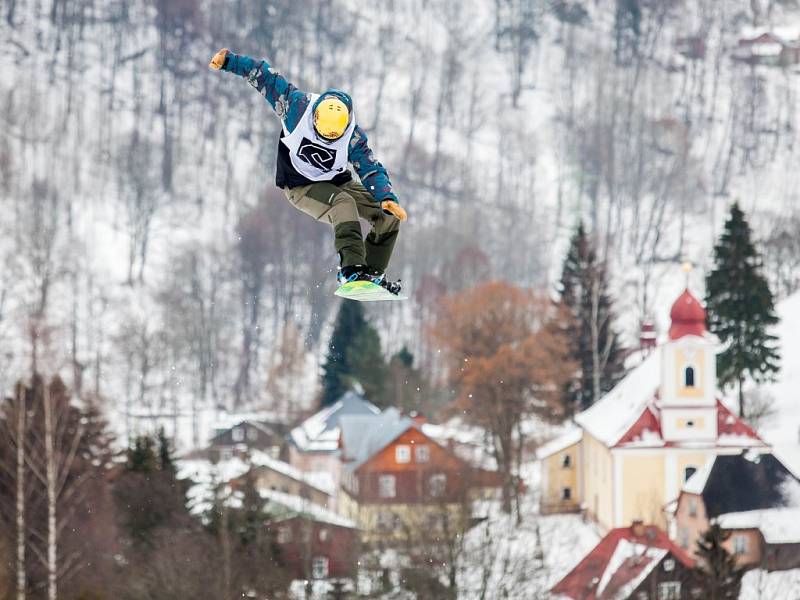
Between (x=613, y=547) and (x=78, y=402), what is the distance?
20573 mm

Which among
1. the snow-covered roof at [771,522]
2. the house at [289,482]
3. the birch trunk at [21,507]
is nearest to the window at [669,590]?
the snow-covered roof at [771,522]

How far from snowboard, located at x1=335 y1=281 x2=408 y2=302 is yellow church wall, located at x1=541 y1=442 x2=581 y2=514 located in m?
48.8

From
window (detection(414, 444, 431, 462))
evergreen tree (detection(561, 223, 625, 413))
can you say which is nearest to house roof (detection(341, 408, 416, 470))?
window (detection(414, 444, 431, 462))

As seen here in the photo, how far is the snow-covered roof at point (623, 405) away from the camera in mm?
57969

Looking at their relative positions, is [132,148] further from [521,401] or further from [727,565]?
[727,565]

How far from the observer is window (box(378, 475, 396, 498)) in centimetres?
5019

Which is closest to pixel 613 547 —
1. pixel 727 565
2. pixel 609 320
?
pixel 727 565

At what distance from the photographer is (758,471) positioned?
179 feet

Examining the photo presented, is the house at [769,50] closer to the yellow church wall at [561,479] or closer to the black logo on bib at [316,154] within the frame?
the yellow church wall at [561,479]

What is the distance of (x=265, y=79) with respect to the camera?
35.3ft

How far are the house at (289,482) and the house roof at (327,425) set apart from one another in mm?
4398

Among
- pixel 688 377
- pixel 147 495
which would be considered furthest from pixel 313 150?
pixel 688 377

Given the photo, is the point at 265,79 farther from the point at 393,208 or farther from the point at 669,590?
the point at 669,590

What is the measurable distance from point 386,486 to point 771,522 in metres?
12.9
